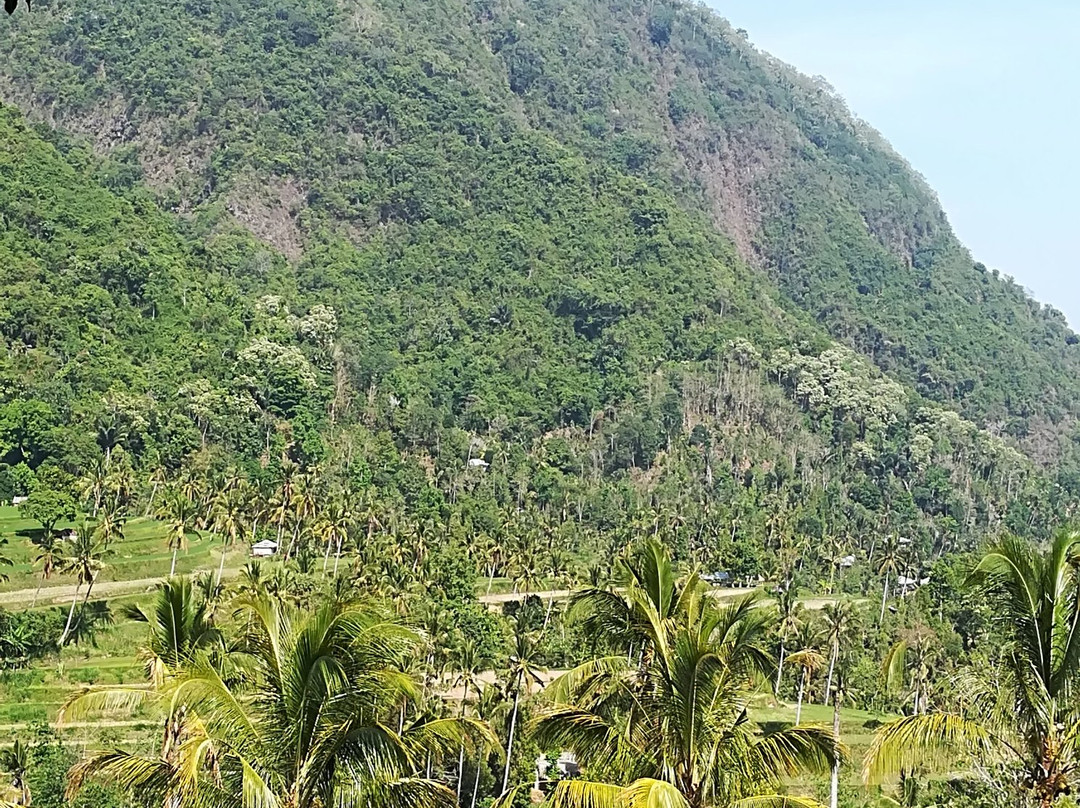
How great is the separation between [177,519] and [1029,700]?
66.5 metres

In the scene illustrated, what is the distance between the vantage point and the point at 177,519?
245 ft

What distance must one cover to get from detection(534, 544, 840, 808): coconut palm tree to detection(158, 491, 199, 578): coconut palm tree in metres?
54.8

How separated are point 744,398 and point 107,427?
80.8 metres

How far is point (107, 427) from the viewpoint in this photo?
102m

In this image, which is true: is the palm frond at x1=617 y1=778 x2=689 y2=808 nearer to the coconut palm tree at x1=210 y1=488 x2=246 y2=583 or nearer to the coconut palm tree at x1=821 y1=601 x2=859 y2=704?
the coconut palm tree at x1=821 y1=601 x2=859 y2=704

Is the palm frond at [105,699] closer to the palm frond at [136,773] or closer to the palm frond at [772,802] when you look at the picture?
the palm frond at [136,773]

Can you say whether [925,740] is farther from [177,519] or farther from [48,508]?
[48,508]

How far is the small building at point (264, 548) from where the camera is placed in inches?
3416

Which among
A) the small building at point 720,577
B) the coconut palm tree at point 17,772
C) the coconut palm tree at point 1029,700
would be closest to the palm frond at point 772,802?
the coconut palm tree at point 1029,700

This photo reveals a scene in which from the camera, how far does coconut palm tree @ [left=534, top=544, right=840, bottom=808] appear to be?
552 inches

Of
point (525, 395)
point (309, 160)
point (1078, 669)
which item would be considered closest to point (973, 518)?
point (525, 395)

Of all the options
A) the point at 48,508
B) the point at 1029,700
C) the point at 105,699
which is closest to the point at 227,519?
the point at 48,508

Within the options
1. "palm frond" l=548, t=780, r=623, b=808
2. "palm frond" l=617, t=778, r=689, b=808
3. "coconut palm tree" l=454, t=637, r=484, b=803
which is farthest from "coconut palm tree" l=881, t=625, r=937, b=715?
"palm frond" l=617, t=778, r=689, b=808

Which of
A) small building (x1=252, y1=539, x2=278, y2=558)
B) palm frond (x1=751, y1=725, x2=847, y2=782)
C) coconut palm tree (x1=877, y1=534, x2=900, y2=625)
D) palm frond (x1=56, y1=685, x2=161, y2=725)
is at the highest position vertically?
palm frond (x1=751, y1=725, x2=847, y2=782)
